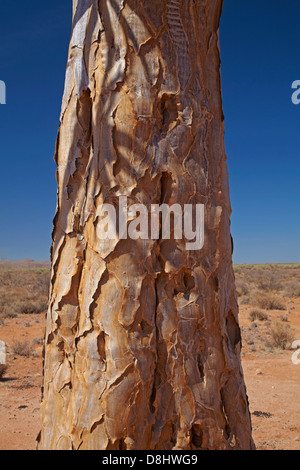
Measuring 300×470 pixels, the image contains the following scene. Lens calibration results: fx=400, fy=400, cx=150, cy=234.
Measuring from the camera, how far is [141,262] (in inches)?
71.9

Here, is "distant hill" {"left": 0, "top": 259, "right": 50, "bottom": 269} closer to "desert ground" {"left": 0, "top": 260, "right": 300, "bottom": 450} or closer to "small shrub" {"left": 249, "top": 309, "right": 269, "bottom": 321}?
"desert ground" {"left": 0, "top": 260, "right": 300, "bottom": 450}

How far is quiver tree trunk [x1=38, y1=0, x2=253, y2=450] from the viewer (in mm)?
1778

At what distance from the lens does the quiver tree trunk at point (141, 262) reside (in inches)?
70.0

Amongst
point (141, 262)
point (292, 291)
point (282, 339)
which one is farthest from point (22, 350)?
point (292, 291)

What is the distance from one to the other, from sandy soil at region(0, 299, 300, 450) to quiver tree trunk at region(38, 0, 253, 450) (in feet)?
11.0

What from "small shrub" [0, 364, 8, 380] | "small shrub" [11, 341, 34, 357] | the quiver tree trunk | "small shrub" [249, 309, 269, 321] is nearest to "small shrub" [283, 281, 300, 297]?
"small shrub" [249, 309, 269, 321]

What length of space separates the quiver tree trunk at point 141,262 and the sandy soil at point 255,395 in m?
3.34

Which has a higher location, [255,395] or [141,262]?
[141,262]

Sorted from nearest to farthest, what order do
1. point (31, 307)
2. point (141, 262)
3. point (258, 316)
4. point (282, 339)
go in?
point (141, 262)
point (282, 339)
point (258, 316)
point (31, 307)

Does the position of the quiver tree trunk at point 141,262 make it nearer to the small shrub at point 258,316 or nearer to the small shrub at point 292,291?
the small shrub at point 258,316

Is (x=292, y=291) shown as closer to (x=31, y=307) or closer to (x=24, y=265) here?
(x=31, y=307)

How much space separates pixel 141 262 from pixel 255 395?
18.4ft
